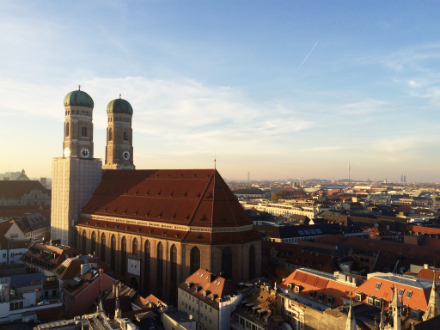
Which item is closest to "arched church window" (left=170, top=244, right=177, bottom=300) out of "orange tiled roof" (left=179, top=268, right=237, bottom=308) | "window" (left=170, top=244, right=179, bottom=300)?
"window" (left=170, top=244, right=179, bottom=300)

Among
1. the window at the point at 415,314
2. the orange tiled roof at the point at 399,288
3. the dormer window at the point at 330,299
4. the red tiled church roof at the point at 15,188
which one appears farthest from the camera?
the red tiled church roof at the point at 15,188

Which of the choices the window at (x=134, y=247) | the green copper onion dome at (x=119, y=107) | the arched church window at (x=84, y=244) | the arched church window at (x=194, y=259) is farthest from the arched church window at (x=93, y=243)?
the green copper onion dome at (x=119, y=107)

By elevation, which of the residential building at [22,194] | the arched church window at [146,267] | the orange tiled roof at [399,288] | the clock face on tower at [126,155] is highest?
the clock face on tower at [126,155]

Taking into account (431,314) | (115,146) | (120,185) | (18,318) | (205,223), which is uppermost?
(115,146)

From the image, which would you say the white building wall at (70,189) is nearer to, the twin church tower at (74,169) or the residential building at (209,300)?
the twin church tower at (74,169)

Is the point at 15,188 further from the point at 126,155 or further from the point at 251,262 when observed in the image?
the point at 251,262

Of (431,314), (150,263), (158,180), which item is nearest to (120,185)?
(158,180)

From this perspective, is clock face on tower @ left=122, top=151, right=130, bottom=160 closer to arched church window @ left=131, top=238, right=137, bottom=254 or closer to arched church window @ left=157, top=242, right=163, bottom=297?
arched church window @ left=131, top=238, right=137, bottom=254

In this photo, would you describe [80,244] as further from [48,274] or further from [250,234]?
[250,234]
